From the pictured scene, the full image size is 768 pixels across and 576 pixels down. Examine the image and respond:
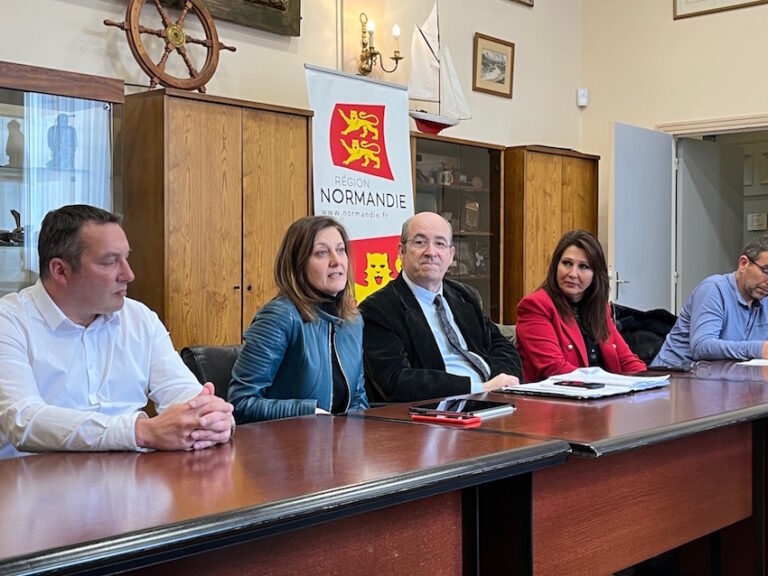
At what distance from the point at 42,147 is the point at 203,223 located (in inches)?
32.0

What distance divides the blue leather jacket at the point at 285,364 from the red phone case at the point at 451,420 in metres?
0.37

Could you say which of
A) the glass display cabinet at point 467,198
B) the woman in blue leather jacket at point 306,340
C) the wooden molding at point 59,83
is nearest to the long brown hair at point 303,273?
the woman in blue leather jacket at point 306,340

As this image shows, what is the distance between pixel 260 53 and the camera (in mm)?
4969

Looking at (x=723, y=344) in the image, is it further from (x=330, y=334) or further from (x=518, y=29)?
(x=518, y=29)

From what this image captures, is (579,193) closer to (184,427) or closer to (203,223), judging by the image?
(203,223)

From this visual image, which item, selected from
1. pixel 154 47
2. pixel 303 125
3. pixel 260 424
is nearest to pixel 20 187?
pixel 154 47

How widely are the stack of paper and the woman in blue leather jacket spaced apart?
0.45 metres

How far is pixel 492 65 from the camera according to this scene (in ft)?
20.9

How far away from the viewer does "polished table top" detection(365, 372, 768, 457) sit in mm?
1806

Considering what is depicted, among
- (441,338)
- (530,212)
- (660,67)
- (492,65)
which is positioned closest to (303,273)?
(441,338)

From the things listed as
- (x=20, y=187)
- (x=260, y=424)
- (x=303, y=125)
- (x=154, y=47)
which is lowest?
(x=260, y=424)

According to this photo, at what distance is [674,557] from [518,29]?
14.9 ft

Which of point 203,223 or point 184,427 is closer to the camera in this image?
point 184,427

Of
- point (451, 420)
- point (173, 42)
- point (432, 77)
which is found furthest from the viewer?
point (432, 77)
